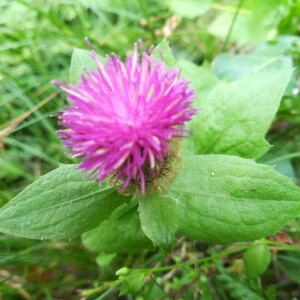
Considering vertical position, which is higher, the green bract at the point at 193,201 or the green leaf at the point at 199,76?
the green leaf at the point at 199,76

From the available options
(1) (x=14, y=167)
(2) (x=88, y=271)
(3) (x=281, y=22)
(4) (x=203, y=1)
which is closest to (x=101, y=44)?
(4) (x=203, y=1)

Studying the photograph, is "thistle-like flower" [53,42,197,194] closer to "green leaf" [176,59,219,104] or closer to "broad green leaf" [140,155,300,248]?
"broad green leaf" [140,155,300,248]

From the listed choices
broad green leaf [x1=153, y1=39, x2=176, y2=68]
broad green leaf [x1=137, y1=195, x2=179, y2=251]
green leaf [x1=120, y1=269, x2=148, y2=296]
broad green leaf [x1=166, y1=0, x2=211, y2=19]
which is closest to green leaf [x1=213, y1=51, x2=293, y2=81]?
broad green leaf [x1=166, y1=0, x2=211, y2=19]

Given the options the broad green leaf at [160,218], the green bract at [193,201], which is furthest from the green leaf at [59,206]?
the broad green leaf at [160,218]

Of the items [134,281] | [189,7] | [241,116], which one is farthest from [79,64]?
[189,7]

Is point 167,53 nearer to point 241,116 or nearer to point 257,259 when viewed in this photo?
point 241,116

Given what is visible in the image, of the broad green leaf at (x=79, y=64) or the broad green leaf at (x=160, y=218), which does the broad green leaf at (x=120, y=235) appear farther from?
the broad green leaf at (x=79, y=64)

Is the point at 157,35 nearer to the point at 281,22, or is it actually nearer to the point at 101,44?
the point at 101,44

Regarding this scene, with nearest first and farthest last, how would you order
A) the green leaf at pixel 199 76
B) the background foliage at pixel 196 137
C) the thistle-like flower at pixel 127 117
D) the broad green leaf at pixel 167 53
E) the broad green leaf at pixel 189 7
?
the thistle-like flower at pixel 127 117 → the broad green leaf at pixel 167 53 → the background foliage at pixel 196 137 → the green leaf at pixel 199 76 → the broad green leaf at pixel 189 7
